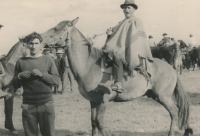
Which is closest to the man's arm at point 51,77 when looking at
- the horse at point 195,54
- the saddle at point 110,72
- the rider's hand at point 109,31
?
the saddle at point 110,72

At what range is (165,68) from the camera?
6.70m

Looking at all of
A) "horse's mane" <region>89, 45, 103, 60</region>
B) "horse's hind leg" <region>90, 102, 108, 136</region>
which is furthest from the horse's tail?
"horse's mane" <region>89, 45, 103, 60</region>

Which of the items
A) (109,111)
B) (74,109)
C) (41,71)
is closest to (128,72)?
(41,71)

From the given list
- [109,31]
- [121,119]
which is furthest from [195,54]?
[109,31]

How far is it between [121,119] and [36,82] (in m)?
4.56

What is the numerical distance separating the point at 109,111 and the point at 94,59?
3631 mm

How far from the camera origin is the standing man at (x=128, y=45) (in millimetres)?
5719

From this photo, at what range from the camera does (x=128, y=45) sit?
5977 mm

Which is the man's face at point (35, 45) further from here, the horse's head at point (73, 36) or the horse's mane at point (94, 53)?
the horse's mane at point (94, 53)

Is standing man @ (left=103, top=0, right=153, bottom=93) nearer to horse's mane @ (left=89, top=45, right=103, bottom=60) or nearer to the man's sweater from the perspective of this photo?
horse's mane @ (left=89, top=45, right=103, bottom=60)

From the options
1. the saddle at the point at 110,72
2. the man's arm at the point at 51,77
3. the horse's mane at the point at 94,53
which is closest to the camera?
the man's arm at the point at 51,77

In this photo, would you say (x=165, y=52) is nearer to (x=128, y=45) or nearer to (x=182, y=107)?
(x=182, y=107)

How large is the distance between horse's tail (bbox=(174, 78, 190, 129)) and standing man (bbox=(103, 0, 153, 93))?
1032mm

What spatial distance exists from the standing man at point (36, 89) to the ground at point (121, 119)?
300 centimetres
